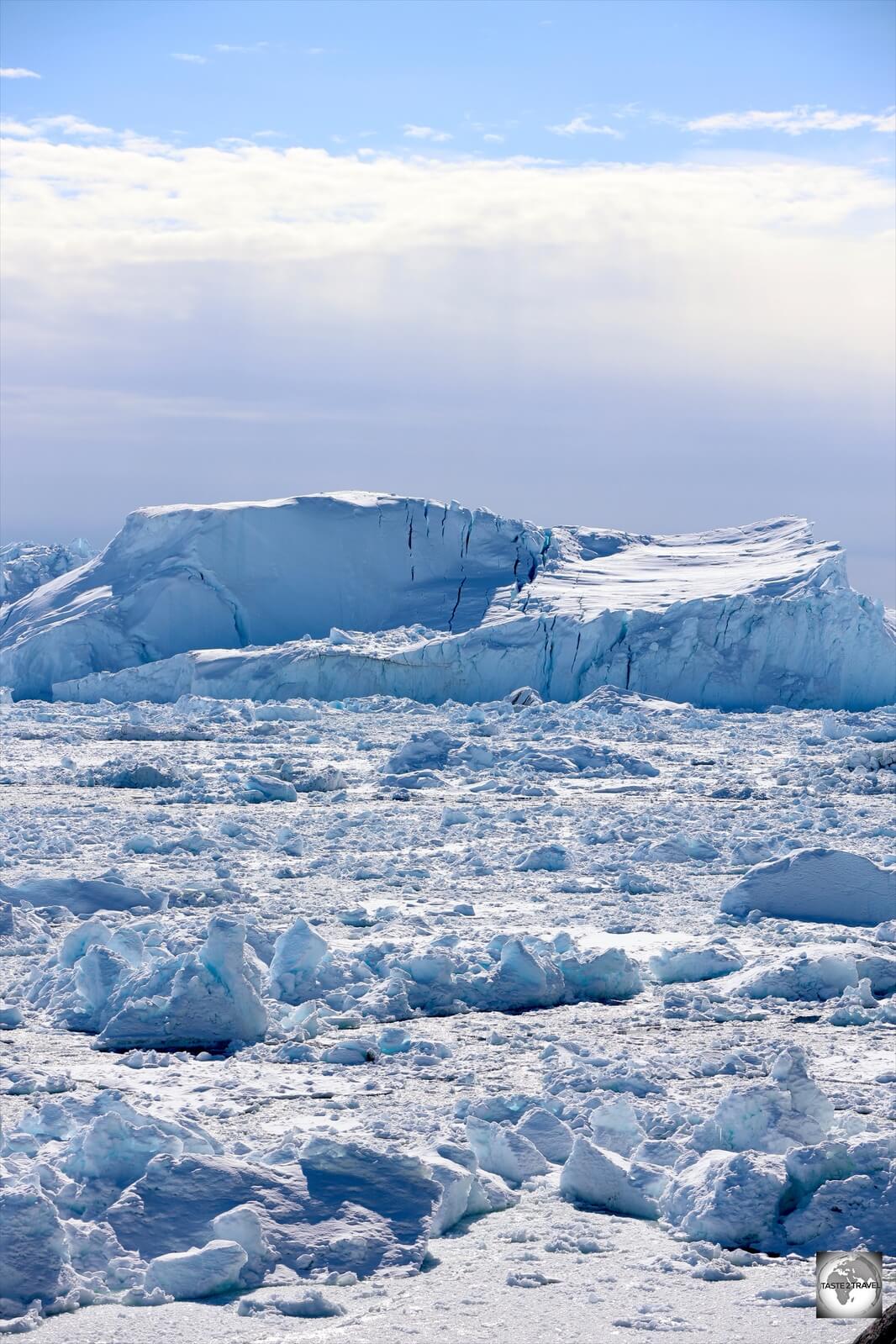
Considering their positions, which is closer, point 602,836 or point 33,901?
point 33,901

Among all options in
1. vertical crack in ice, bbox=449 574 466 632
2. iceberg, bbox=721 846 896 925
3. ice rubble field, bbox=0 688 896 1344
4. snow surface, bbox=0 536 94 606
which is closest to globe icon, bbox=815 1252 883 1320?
ice rubble field, bbox=0 688 896 1344

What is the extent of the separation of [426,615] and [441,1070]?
1612cm

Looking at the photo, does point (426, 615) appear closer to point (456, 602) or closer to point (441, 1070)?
point (456, 602)

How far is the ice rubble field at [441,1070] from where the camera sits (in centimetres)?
318

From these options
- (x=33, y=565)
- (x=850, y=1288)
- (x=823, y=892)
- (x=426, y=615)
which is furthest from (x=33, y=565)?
(x=850, y=1288)

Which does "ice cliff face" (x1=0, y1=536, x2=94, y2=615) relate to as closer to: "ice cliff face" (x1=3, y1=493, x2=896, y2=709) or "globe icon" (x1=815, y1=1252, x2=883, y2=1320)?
"ice cliff face" (x1=3, y1=493, x2=896, y2=709)

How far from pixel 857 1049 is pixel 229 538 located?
16.6 m

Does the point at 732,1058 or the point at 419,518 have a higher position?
the point at 419,518

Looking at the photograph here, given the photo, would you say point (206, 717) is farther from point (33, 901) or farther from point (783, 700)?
point (33, 901)

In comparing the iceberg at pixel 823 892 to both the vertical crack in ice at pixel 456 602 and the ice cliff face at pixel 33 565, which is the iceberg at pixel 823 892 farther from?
the ice cliff face at pixel 33 565

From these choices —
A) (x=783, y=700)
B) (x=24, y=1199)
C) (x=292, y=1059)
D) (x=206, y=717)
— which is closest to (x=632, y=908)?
(x=292, y=1059)

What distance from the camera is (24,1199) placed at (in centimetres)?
317

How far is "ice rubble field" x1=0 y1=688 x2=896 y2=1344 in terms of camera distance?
10.4 feet

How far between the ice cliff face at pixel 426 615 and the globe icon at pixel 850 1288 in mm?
16217
